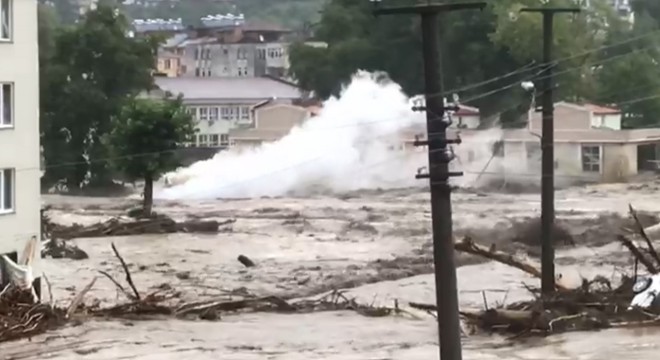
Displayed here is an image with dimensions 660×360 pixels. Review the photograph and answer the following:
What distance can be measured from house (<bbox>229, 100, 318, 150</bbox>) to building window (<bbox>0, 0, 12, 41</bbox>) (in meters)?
49.8

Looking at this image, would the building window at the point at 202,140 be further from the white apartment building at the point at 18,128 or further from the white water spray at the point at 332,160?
the white apartment building at the point at 18,128

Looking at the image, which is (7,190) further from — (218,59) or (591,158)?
(218,59)

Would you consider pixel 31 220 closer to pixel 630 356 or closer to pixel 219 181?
pixel 630 356

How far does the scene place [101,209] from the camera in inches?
2482

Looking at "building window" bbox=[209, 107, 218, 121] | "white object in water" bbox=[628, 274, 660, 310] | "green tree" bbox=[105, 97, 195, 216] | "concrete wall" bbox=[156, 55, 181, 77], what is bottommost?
"white object in water" bbox=[628, 274, 660, 310]

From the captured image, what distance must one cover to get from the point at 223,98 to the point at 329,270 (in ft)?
178

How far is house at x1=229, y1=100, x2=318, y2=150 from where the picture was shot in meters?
80.1

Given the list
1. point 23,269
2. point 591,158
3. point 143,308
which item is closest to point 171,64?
point 591,158

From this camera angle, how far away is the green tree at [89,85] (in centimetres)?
7375

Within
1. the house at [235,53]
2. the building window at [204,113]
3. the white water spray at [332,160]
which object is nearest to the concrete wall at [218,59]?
the house at [235,53]

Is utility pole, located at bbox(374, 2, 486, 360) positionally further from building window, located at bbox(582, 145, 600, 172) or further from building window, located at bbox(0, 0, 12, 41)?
building window, located at bbox(582, 145, 600, 172)

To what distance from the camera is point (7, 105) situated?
29562 millimetres

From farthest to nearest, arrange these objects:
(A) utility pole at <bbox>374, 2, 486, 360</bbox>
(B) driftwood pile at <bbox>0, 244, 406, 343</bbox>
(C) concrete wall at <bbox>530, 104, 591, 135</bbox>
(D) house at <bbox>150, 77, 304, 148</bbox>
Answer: (D) house at <bbox>150, 77, 304, 148</bbox>, (C) concrete wall at <bbox>530, 104, 591, 135</bbox>, (B) driftwood pile at <bbox>0, 244, 406, 343</bbox>, (A) utility pole at <bbox>374, 2, 486, 360</bbox>

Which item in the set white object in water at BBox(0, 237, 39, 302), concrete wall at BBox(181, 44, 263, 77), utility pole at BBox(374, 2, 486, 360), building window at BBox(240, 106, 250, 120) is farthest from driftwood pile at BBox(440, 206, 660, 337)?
concrete wall at BBox(181, 44, 263, 77)
